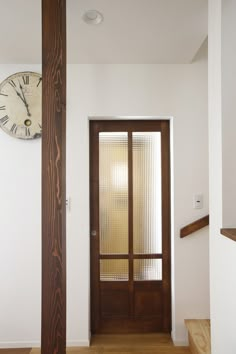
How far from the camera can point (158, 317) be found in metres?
2.58

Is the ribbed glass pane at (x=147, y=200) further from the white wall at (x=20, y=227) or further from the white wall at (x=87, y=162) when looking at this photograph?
the white wall at (x=20, y=227)

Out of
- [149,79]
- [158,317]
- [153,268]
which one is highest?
[149,79]

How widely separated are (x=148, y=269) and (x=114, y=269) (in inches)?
12.9

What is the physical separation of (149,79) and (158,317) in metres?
2.24

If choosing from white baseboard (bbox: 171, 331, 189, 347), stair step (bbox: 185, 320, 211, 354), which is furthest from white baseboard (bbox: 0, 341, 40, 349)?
stair step (bbox: 185, 320, 211, 354)

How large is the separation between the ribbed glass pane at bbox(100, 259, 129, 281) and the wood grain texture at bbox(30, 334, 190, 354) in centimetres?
53

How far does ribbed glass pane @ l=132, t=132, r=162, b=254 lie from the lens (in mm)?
2586

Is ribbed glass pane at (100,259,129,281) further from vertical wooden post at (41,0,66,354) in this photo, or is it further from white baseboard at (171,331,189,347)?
vertical wooden post at (41,0,66,354)

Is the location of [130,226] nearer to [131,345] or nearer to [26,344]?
[131,345]

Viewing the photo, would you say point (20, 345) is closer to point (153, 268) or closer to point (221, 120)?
point (153, 268)

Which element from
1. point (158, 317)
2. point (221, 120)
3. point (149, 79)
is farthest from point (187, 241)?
point (149, 79)

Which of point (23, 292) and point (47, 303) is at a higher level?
point (47, 303)

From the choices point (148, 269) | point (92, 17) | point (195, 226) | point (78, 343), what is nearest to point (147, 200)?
point (195, 226)

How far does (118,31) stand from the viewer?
6.44 feet
